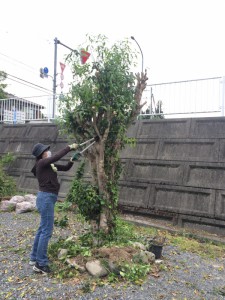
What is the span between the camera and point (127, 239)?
4793 millimetres

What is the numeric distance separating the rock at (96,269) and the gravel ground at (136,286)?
0.86 ft

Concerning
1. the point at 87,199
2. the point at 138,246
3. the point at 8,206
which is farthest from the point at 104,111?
the point at 8,206

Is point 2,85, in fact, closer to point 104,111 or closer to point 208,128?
point 208,128

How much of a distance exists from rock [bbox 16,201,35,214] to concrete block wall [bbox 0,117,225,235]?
1.47 metres

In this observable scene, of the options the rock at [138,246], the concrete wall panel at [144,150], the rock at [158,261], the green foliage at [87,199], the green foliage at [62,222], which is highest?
the concrete wall panel at [144,150]

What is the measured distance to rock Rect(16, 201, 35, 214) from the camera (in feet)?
24.2

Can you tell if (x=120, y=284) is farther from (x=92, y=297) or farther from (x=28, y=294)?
(x=28, y=294)

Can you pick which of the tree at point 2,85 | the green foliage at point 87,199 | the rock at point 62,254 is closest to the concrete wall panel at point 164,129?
the green foliage at point 87,199

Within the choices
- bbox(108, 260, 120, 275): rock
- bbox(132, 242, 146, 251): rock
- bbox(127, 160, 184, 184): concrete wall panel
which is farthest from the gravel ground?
Result: bbox(127, 160, 184, 184): concrete wall panel

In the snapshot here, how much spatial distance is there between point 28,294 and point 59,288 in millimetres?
358

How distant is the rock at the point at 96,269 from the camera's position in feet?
12.4

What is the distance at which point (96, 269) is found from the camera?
3.80 metres

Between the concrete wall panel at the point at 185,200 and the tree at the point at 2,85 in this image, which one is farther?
the tree at the point at 2,85

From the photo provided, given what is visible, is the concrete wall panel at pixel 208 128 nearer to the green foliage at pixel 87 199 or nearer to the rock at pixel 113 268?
→ the green foliage at pixel 87 199
